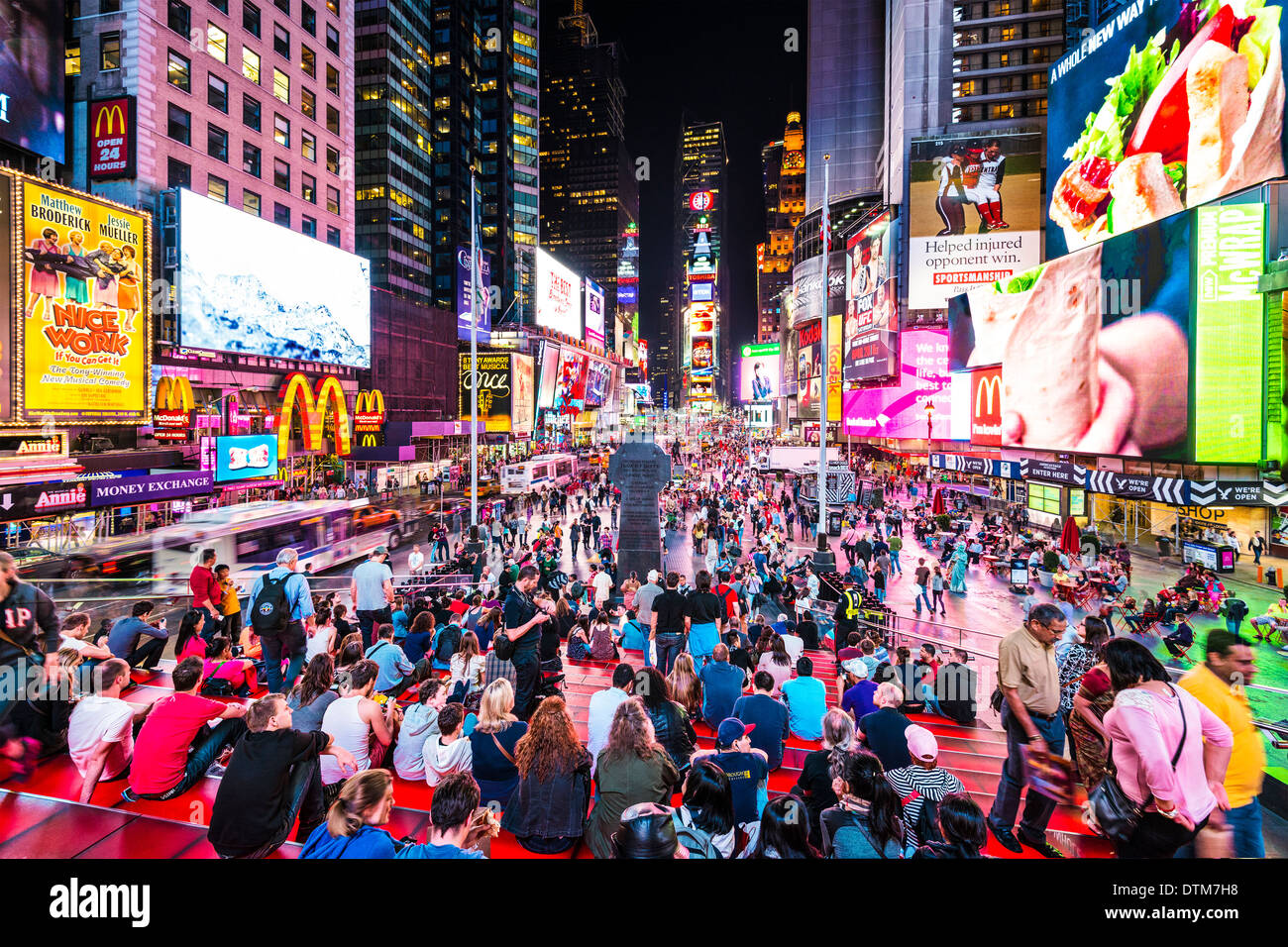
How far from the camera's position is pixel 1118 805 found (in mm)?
3881

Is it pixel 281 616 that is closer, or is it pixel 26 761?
pixel 26 761

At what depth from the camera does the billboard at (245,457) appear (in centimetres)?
2762

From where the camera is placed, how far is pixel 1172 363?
23.3m

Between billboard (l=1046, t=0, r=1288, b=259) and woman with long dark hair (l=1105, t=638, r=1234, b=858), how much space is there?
123ft

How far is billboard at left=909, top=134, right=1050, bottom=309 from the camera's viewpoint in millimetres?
53438

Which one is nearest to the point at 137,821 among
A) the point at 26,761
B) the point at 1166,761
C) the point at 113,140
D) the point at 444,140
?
the point at 26,761

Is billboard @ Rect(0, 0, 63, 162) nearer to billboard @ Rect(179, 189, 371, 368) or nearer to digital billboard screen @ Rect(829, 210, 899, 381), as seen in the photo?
billboard @ Rect(179, 189, 371, 368)

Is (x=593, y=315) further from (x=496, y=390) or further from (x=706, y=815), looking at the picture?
(x=706, y=815)

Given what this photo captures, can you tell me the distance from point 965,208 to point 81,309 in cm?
6186

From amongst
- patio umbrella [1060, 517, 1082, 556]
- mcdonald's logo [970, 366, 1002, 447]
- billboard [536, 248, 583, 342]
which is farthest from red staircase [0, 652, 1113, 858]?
billboard [536, 248, 583, 342]

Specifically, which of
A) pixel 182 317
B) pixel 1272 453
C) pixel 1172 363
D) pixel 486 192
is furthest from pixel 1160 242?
pixel 486 192

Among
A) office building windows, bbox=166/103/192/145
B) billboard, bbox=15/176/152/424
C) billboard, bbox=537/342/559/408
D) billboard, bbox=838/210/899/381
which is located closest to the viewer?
billboard, bbox=15/176/152/424

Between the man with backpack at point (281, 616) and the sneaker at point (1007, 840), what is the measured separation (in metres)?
7.43
